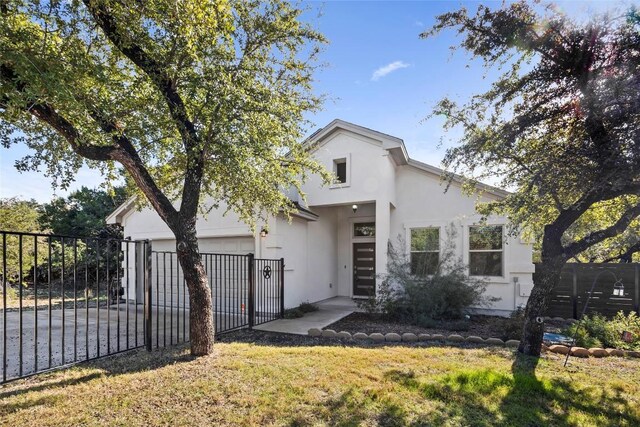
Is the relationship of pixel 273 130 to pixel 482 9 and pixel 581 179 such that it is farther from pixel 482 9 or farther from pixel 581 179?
pixel 581 179

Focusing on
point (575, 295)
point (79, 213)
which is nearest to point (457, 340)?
point (575, 295)

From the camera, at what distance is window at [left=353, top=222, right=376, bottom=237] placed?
44.6 ft

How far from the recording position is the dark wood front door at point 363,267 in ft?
44.5

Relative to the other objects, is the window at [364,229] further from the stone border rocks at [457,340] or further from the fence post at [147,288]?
the fence post at [147,288]

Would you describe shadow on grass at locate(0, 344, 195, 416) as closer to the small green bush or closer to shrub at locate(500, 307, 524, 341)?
shrub at locate(500, 307, 524, 341)

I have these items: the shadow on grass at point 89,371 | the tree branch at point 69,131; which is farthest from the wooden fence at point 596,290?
the tree branch at point 69,131

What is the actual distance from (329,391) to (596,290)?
967cm

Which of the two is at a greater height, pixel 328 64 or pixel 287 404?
pixel 328 64

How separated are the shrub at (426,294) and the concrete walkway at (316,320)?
3.40ft

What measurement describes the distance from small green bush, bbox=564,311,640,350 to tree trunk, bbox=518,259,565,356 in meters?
1.38

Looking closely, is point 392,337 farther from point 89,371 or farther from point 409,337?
point 89,371

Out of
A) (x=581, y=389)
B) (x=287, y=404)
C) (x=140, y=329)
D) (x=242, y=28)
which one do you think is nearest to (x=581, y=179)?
(x=581, y=389)

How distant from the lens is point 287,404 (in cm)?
398

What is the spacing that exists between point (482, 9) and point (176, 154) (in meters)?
5.74
